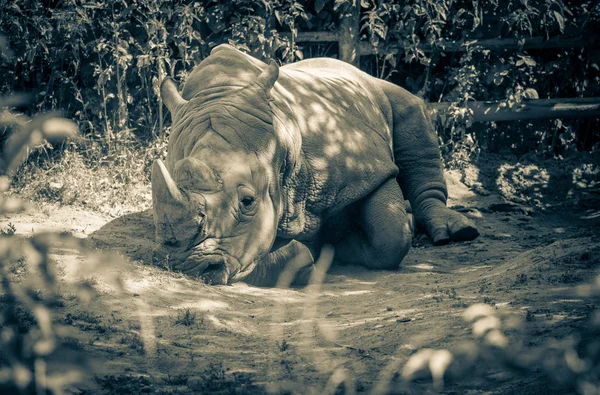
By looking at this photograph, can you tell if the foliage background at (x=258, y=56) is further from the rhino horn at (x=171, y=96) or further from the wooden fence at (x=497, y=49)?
the rhino horn at (x=171, y=96)

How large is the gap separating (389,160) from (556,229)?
6.87ft

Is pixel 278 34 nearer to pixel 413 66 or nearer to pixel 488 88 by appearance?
pixel 413 66

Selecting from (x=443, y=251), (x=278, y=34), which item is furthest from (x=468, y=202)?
(x=278, y=34)

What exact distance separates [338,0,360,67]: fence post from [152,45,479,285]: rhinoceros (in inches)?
69.5

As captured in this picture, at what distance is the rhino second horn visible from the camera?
4.09 m

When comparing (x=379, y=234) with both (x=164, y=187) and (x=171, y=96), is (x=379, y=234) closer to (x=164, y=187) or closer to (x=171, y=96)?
(x=171, y=96)

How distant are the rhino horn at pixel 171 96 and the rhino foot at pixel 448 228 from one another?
7.63ft

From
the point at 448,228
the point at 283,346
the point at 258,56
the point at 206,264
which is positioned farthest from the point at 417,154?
the point at 283,346

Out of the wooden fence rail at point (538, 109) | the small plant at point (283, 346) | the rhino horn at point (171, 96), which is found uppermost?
the rhino horn at point (171, 96)

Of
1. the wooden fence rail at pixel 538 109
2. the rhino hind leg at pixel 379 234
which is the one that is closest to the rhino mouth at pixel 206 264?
the rhino hind leg at pixel 379 234

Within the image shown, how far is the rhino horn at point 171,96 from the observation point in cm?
521

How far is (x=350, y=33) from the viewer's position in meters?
8.35

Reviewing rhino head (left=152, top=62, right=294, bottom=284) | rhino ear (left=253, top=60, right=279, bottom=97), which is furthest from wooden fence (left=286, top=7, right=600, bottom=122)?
rhino head (left=152, top=62, right=294, bottom=284)

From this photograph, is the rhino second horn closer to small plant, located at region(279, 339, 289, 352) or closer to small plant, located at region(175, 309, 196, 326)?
small plant, located at region(175, 309, 196, 326)
